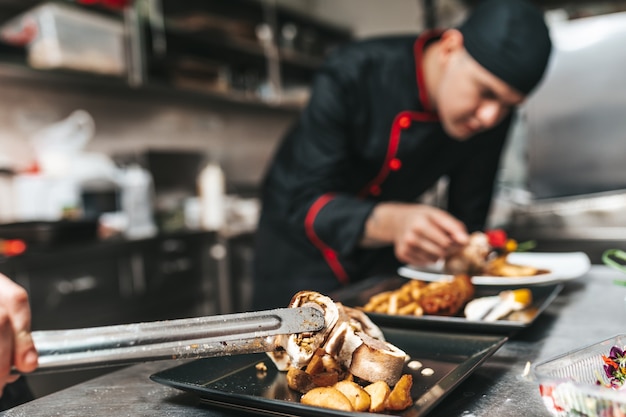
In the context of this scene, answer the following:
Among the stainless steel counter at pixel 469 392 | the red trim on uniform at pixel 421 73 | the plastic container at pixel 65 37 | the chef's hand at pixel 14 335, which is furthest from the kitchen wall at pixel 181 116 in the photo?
the chef's hand at pixel 14 335

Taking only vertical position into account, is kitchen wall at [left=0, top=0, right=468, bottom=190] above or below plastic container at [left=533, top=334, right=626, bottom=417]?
above

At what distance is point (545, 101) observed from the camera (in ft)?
10.7

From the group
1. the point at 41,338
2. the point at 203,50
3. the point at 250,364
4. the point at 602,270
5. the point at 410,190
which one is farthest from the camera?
the point at 203,50

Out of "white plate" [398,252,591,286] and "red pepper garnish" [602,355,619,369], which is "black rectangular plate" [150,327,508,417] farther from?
"white plate" [398,252,591,286]

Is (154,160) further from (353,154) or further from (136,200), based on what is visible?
(353,154)

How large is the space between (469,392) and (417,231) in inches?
26.0

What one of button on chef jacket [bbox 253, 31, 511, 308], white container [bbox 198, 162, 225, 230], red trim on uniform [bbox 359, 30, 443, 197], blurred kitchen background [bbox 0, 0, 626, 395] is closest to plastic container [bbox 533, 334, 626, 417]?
button on chef jacket [bbox 253, 31, 511, 308]

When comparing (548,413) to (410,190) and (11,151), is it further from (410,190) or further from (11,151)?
(11,151)

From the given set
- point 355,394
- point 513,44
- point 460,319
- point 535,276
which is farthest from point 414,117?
point 355,394

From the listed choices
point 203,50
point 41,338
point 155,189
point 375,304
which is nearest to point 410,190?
point 375,304

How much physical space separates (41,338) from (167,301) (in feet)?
8.53

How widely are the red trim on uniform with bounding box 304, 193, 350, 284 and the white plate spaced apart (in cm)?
32

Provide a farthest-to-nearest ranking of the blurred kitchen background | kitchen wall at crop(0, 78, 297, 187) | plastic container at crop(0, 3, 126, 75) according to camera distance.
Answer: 1. kitchen wall at crop(0, 78, 297, 187)
2. plastic container at crop(0, 3, 126, 75)
3. the blurred kitchen background

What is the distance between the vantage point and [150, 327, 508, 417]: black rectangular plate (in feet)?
2.15
